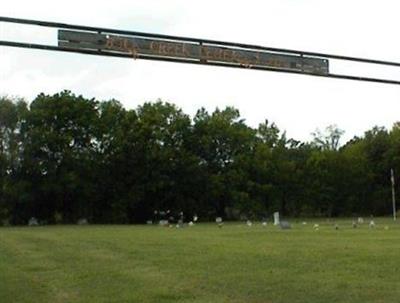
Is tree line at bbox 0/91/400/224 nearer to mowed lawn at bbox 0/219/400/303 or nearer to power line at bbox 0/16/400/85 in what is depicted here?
mowed lawn at bbox 0/219/400/303

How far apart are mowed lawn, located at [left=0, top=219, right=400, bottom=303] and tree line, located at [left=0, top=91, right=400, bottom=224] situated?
142 feet

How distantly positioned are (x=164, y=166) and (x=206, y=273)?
57081mm

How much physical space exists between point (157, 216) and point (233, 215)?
9.51 meters

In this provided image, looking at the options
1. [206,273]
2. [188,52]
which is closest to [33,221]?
[206,273]

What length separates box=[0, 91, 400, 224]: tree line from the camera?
2643 inches

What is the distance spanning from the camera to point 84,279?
1514 centimetres

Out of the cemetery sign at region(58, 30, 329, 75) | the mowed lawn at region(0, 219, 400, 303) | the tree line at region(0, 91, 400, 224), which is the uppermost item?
the tree line at region(0, 91, 400, 224)

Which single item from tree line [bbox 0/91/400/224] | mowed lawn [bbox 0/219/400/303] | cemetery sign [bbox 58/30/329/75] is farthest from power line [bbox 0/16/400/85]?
tree line [bbox 0/91/400/224]

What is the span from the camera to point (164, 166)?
72.6m

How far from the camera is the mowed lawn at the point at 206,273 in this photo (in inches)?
494

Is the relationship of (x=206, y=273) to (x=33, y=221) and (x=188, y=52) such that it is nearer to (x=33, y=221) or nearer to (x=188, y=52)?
(x=188, y=52)

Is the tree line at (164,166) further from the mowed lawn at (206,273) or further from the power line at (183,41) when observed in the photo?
the power line at (183,41)

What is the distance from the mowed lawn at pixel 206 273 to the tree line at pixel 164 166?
43.3m

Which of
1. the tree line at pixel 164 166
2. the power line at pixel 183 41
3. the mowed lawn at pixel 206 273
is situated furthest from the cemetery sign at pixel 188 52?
the tree line at pixel 164 166
